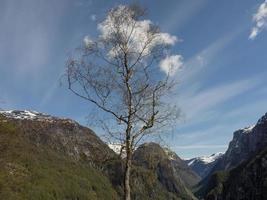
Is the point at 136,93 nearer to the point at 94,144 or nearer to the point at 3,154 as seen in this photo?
the point at 94,144

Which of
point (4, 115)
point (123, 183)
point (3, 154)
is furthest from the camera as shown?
point (3, 154)

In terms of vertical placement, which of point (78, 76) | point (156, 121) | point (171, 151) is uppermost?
point (78, 76)

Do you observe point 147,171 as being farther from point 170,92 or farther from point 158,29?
point 158,29

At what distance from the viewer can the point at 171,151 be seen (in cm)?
2250

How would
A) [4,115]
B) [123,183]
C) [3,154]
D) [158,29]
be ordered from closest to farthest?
1. [123,183]
2. [158,29]
3. [4,115]
4. [3,154]

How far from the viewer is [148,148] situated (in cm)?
2261

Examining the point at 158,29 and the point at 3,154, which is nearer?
the point at 158,29

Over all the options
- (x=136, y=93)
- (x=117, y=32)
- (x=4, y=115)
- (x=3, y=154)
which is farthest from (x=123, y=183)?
(x=3, y=154)

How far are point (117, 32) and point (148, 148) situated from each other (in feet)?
19.3

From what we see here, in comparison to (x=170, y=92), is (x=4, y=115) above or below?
above

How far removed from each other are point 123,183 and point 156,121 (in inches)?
135

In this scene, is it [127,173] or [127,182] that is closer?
[127,182]

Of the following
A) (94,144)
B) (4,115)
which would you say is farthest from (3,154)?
(94,144)

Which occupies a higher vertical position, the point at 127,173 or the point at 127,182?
the point at 127,173
